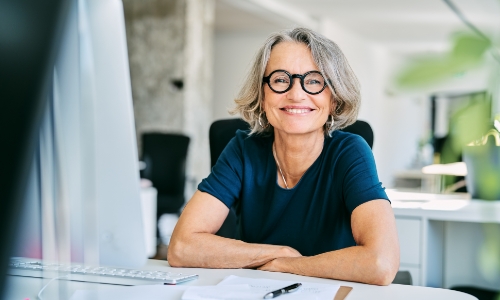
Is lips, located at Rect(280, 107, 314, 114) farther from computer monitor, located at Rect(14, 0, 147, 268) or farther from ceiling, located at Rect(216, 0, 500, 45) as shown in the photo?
ceiling, located at Rect(216, 0, 500, 45)

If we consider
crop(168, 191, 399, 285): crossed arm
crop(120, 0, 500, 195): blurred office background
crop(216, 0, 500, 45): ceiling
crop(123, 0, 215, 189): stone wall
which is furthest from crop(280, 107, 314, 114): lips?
crop(216, 0, 500, 45): ceiling

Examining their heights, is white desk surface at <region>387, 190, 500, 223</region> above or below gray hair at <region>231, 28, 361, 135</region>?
below

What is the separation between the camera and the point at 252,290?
44.5 inches

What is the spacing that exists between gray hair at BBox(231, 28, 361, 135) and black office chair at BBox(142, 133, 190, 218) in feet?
12.1

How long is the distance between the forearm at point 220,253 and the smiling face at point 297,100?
0.40 metres

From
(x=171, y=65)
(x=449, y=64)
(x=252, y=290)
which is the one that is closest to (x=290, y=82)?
(x=252, y=290)

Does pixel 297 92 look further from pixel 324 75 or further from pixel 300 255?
pixel 300 255

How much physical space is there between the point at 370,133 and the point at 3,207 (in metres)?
1.72

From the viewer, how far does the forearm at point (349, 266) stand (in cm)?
129

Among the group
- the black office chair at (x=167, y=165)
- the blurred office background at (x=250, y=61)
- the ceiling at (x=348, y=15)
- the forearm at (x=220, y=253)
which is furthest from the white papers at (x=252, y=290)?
the ceiling at (x=348, y=15)

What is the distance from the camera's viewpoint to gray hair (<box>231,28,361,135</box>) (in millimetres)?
1696

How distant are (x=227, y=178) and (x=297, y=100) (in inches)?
12.1

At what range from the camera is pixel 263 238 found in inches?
69.3

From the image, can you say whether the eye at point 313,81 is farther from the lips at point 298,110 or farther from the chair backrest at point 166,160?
the chair backrest at point 166,160
